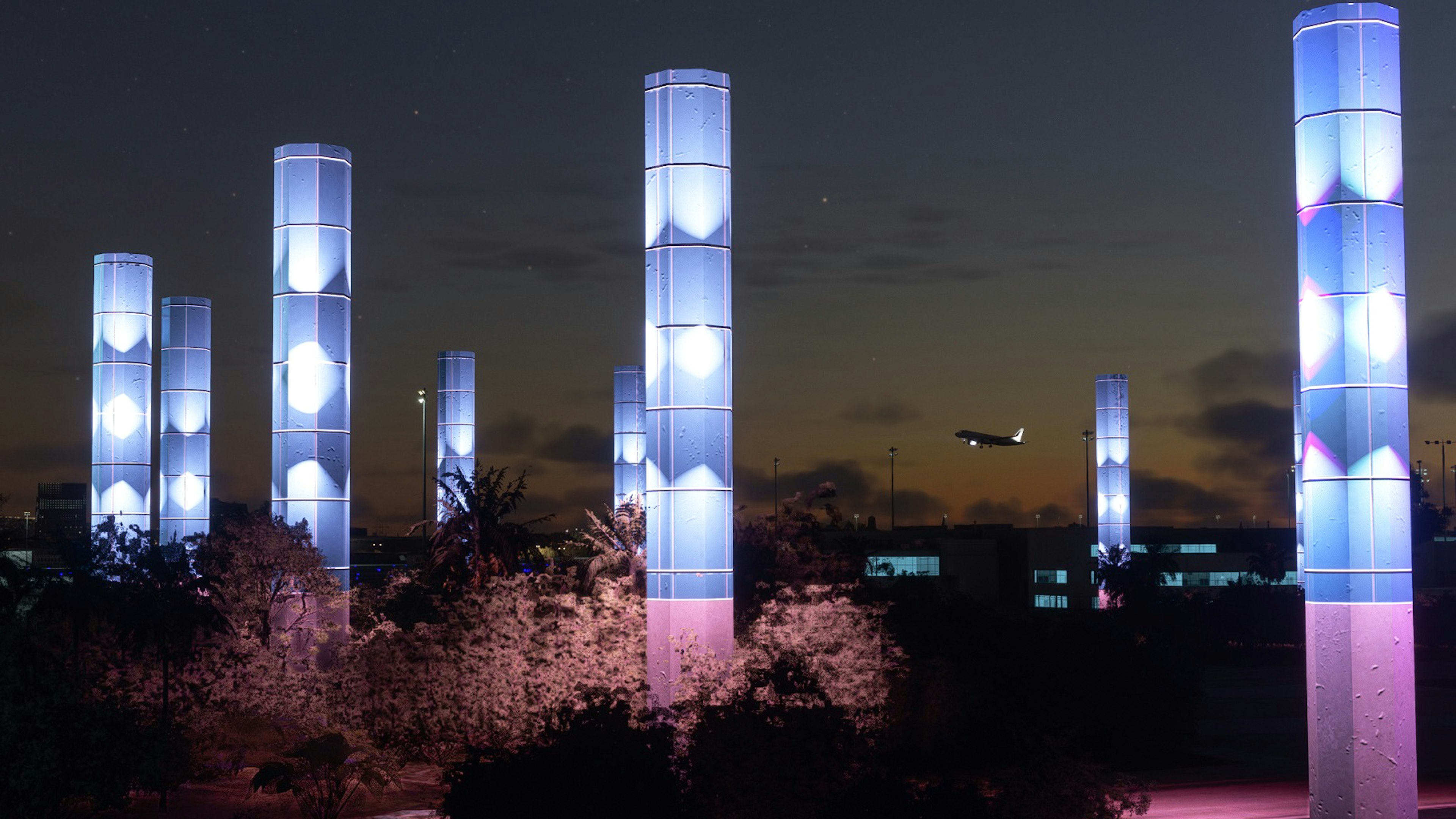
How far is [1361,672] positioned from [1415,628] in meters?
61.6

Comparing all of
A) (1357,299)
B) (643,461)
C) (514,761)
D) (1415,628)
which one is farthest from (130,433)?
(1415,628)

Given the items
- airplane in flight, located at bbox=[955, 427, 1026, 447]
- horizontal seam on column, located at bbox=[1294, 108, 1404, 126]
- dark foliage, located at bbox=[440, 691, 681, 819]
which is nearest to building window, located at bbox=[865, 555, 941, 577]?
airplane in flight, located at bbox=[955, 427, 1026, 447]

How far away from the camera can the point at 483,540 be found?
141ft

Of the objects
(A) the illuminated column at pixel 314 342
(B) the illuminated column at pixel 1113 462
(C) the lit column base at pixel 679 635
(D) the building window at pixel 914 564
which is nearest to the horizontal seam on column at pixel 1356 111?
(C) the lit column base at pixel 679 635

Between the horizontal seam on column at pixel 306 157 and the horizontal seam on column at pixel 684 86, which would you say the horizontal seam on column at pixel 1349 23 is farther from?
the horizontal seam on column at pixel 306 157

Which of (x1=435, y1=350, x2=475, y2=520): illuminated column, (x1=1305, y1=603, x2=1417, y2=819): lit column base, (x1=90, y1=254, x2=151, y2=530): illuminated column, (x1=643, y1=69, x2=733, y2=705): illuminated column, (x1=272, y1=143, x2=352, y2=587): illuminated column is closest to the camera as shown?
(x1=1305, y1=603, x2=1417, y2=819): lit column base

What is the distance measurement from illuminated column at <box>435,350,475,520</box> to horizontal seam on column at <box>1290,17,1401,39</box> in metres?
34.9

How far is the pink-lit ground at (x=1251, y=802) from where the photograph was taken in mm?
27891

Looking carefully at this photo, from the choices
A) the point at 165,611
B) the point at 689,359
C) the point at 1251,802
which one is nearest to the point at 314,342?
the point at 165,611

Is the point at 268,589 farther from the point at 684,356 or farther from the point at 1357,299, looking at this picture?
the point at 1357,299

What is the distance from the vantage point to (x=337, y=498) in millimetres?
34156

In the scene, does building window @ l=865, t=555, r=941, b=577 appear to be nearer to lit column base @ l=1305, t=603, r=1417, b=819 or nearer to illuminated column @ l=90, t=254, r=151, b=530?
illuminated column @ l=90, t=254, r=151, b=530

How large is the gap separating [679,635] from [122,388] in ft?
67.9

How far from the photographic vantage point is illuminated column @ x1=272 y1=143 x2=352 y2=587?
3328 cm
